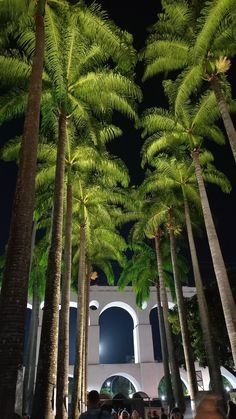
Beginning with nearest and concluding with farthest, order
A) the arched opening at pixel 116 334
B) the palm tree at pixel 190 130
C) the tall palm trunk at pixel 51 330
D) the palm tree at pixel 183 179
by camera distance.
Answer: the tall palm trunk at pixel 51 330 → the palm tree at pixel 190 130 → the palm tree at pixel 183 179 → the arched opening at pixel 116 334

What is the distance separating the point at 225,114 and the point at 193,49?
107 inches

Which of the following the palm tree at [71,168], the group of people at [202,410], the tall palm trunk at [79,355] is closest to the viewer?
the group of people at [202,410]

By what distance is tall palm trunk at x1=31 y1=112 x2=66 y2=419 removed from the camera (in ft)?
29.1

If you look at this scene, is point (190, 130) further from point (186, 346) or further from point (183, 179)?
point (186, 346)

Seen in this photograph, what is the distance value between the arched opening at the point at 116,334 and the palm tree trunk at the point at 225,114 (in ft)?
229

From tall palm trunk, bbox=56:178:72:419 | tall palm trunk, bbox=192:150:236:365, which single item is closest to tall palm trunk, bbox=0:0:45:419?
tall palm trunk, bbox=56:178:72:419

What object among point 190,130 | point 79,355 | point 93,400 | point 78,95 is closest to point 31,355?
point 79,355

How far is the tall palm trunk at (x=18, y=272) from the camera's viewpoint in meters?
6.03

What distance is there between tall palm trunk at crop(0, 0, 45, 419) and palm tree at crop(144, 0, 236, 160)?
7526 mm

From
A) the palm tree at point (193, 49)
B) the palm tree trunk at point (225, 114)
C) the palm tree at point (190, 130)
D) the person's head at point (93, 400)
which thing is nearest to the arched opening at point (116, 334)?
the palm tree at point (190, 130)

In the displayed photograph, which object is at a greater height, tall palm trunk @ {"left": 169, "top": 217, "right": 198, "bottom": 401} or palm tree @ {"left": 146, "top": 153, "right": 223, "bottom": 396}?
palm tree @ {"left": 146, "top": 153, "right": 223, "bottom": 396}

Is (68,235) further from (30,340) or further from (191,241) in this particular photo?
(30,340)

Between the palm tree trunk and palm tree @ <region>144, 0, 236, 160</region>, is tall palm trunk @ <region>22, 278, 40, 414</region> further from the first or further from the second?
the palm tree trunk

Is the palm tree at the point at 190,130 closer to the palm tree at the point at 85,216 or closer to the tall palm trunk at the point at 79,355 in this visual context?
the palm tree at the point at 85,216
